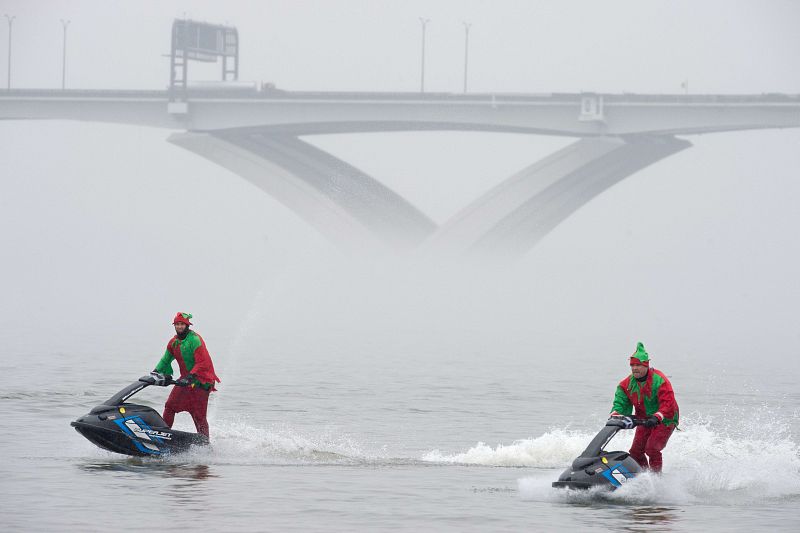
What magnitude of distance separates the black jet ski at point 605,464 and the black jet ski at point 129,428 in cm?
416

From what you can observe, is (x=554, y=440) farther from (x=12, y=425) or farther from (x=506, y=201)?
(x=506, y=201)

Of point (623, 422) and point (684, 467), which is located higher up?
point (623, 422)

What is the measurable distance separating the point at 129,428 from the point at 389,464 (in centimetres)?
274

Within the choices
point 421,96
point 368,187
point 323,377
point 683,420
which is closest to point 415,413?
point 683,420

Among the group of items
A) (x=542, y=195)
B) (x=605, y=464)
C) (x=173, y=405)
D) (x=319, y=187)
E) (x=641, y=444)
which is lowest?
(x=605, y=464)

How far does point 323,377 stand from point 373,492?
17.4 meters

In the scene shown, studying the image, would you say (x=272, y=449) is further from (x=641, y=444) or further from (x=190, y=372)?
(x=641, y=444)

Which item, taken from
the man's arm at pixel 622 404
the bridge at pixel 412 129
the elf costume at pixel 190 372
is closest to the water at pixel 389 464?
the elf costume at pixel 190 372

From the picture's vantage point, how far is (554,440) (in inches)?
672

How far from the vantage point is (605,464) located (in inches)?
527

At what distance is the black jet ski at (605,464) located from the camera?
526 inches

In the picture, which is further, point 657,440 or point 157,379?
point 157,379

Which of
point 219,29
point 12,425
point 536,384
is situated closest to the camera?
point 12,425

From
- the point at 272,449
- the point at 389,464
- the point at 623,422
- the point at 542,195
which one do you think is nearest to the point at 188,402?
the point at 272,449
